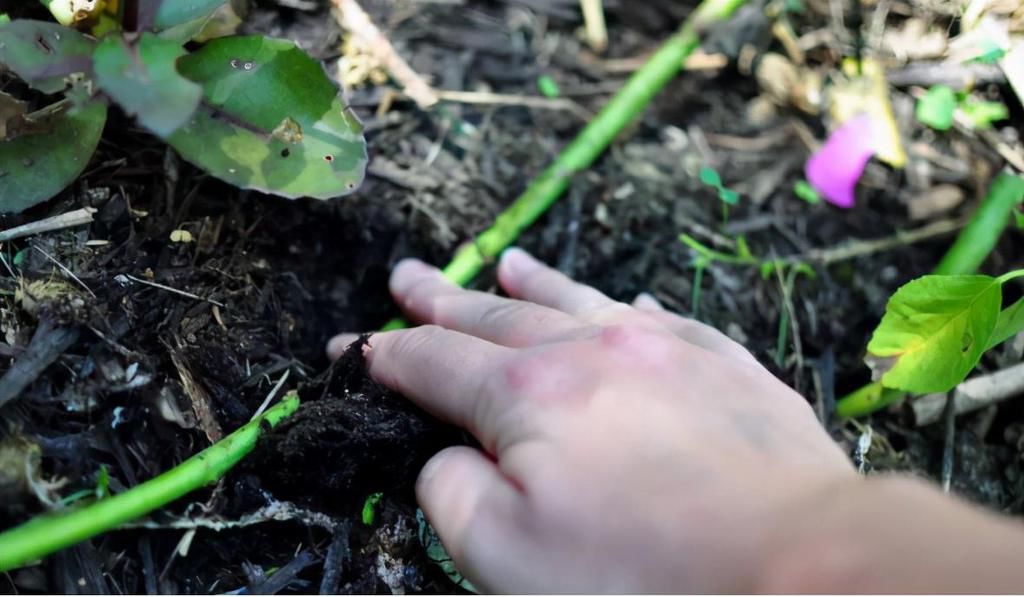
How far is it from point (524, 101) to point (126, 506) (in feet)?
4.86

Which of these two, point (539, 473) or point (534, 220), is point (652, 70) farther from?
point (539, 473)

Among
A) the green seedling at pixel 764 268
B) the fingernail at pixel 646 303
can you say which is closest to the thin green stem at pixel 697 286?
the green seedling at pixel 764 268

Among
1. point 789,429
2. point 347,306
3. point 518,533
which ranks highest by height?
point 789,429

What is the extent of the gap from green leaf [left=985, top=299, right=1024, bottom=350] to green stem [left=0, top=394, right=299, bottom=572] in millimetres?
1290

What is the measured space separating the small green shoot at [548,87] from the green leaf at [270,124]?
34.6 inches

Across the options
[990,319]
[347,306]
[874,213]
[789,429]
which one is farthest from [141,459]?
[874,213]

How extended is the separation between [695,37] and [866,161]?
24.0 inches

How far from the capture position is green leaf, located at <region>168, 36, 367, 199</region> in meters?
1.45

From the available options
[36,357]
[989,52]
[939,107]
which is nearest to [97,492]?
[36,357]

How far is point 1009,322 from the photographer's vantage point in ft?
4.57

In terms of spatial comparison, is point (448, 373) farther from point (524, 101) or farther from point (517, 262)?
point (524, 101)

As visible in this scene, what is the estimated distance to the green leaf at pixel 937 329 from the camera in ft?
4.46

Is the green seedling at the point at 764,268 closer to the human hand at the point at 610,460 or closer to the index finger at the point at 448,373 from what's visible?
the human hand at the point at 610,460

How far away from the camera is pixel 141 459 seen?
4.38 feet
